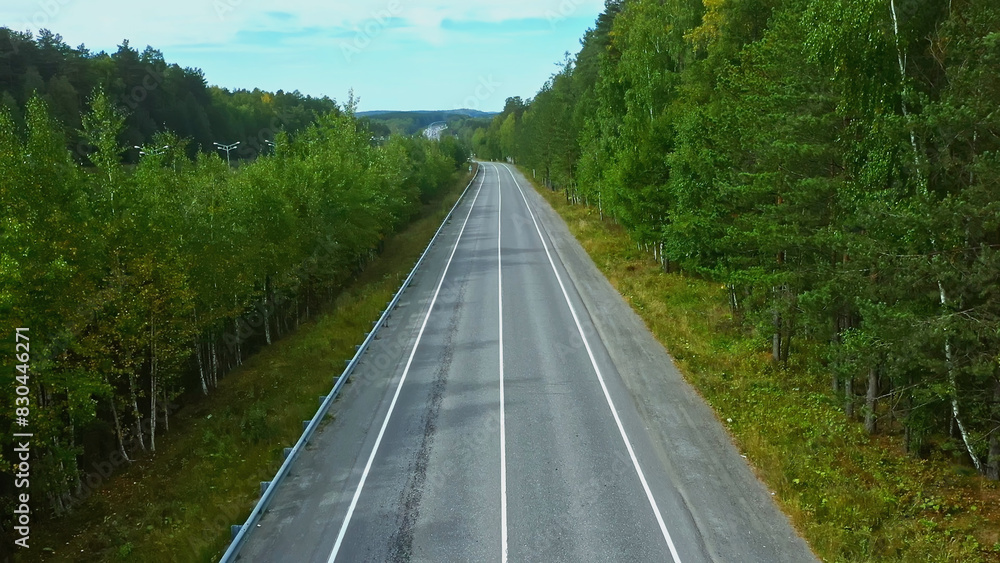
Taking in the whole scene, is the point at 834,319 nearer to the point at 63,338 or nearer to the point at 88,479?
the point at 63,338

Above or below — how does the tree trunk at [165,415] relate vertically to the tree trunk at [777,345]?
below

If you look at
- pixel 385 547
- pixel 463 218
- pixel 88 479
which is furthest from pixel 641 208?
pixel 463 218

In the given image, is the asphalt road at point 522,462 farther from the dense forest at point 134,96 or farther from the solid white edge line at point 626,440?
the dense forest at point 134,96

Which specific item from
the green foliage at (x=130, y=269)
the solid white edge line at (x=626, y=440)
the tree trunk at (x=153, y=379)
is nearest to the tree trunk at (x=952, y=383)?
the solid white edge line at (x=626, y=440)

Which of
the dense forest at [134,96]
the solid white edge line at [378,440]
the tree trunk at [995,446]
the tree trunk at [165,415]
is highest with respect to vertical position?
the dense forest at [134,96]

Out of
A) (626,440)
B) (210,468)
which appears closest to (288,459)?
(210,468)

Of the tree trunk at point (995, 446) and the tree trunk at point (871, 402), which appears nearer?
the tree trunk at point (995, 446)

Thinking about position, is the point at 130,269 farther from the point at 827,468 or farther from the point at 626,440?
the point at 827,468

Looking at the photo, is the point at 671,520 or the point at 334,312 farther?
the point at 334,312
